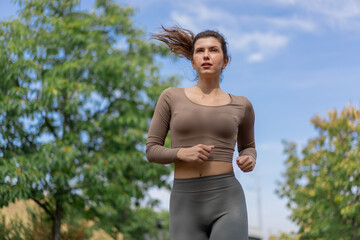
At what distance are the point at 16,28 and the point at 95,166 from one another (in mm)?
3843

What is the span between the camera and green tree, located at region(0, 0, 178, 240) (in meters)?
10.3

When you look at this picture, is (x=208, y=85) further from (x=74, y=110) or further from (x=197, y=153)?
(x=74, y=110)

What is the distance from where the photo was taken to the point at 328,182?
40.3 ft

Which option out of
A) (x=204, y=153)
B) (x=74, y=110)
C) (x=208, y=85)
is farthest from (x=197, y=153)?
(x=74, y=110)

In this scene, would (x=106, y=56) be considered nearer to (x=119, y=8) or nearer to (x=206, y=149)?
(x=119, y=8)

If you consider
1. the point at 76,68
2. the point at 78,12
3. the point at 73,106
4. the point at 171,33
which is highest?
the point at 78,12

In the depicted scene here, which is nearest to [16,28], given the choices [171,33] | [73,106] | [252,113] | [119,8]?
[73,106]

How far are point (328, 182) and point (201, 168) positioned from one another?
10.1 meters

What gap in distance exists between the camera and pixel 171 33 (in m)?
3.68

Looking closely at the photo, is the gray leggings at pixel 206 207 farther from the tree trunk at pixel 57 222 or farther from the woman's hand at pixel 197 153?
the tree trunk at pixel 57 222

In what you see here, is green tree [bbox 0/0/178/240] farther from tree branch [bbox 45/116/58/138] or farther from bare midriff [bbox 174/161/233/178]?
bare midriff [bbox 174/161/233/178]

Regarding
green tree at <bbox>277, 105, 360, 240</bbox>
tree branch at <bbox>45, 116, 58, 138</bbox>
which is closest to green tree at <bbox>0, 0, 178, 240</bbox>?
tree branch at <bbox>45, 116, 58, 138</bbox>

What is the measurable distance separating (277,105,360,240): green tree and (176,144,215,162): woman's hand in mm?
8674

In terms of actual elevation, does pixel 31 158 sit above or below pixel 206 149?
above
